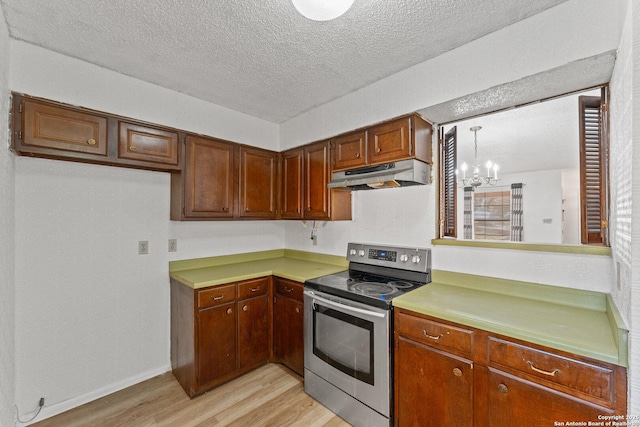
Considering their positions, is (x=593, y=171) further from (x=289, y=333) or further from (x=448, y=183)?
(x=289, y=333)

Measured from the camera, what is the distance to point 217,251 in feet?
9.35

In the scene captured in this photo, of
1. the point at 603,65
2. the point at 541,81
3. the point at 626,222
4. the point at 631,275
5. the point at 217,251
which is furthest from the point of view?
the point at 217,251

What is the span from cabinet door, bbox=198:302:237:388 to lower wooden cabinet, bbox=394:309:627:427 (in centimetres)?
→ 138

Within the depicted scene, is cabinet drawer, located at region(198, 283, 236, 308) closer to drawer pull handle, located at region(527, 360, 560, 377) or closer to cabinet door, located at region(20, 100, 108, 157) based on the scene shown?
cabinet door, located at region(20, 100, 108, 157)

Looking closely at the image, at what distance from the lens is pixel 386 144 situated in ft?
7.00

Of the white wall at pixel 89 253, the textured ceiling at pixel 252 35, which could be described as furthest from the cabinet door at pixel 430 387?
the white wall at pixel 89 253

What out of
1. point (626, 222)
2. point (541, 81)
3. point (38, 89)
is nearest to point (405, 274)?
point (626, 222)

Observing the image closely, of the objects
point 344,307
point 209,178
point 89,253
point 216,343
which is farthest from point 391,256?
point 89,253

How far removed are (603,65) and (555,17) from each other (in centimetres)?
36

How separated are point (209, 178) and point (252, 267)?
3.12ft

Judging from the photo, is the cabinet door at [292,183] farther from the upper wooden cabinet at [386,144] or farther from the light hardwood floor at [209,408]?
the light hardwood floor at [209,408]

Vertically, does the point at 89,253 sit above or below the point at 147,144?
below

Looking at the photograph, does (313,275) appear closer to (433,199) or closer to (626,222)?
(433,199)

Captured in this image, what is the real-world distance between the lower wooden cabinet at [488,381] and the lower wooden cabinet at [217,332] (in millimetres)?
1317
